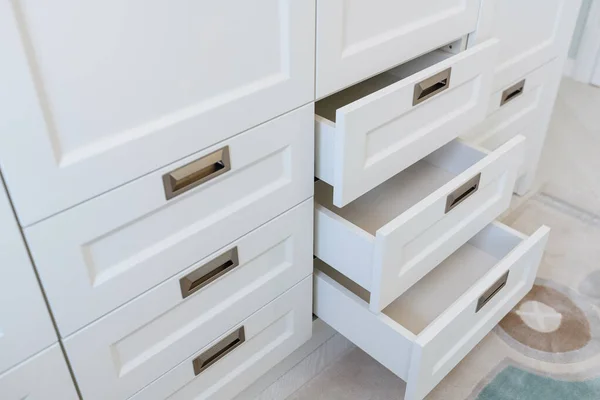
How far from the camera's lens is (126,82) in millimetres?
702

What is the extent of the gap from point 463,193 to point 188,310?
1.95 feet

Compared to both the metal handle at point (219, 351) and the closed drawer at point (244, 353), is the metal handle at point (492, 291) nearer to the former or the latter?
the closed drawer at point (244, 353)

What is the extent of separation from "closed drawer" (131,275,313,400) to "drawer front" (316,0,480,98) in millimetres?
450

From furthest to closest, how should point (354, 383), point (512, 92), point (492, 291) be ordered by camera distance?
point (512, 92) < point (354, 383) < point (492, 291)

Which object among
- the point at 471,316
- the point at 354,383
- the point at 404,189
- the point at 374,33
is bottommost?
the point at 354,383

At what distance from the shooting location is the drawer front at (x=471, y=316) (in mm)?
1070

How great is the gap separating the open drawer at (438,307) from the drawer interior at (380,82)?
0.37 m

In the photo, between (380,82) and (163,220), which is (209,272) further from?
(380,82)

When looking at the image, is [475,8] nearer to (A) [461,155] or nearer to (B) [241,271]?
(A) [461,155]

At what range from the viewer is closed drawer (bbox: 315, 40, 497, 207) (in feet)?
3.17

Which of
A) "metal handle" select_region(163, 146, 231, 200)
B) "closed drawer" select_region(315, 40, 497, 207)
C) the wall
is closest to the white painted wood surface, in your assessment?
"metal handle" select_region(163, 146, 231, 200)

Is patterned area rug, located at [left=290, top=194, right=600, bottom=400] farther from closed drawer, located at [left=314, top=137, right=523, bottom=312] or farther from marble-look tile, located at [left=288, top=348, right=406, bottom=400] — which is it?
closed drawer, located at [left=314, top=137, right=523, bottom=312]

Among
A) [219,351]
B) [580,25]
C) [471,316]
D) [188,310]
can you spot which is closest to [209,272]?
[188,310]

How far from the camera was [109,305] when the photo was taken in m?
0.82
